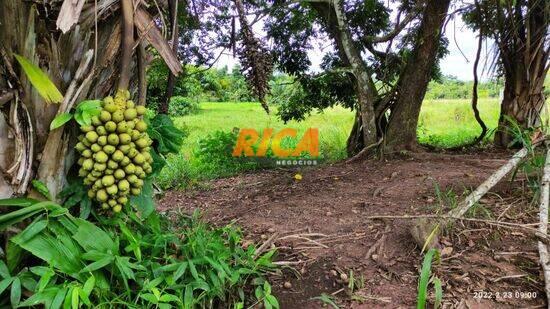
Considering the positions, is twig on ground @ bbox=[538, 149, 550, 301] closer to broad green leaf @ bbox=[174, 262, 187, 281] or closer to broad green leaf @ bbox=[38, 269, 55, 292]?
broad green leaf @ bbox=[174, 262, 187, 281]

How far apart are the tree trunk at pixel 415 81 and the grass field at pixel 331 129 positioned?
0.90 meters

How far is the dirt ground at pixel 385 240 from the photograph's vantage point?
4.97 ft

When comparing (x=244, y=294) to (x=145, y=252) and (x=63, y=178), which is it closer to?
(x=145, y=252)

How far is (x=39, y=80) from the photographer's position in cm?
106

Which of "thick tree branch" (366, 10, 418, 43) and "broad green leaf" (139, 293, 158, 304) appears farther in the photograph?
"thick tree branch" (366, 10, 418, 43)

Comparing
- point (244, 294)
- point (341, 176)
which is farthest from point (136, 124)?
point (341, 176)

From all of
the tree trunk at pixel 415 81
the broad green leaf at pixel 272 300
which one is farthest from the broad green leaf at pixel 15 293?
the tree trunk at pixel 415 81

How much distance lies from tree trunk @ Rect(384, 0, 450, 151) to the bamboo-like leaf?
10.4 feet

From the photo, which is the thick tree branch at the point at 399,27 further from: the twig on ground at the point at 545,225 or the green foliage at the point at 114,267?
the green foliage at the point at 114,267

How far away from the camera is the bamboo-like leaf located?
1.05 meters

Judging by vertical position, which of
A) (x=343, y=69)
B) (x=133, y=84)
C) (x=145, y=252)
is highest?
(x=343, y=69)

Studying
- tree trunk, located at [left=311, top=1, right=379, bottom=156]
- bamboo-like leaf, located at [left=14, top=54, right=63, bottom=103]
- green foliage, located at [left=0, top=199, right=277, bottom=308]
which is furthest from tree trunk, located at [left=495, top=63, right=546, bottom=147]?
bamboo-like leaf, located at [left=14, top=54, right=63, bottom=103]

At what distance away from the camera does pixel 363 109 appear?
13.1 ft

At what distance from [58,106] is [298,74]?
3890 millimetres
